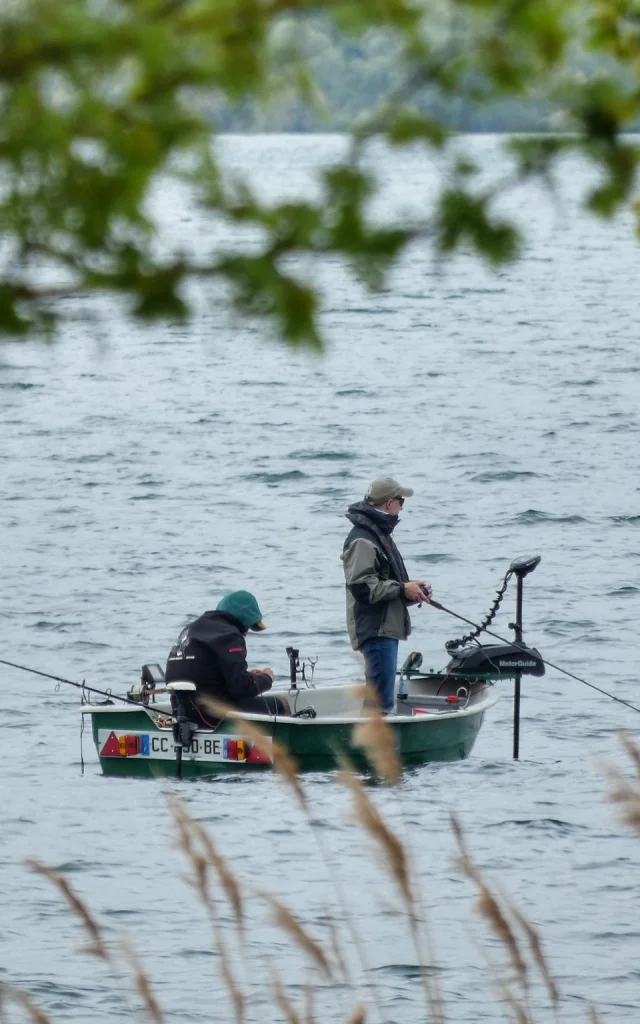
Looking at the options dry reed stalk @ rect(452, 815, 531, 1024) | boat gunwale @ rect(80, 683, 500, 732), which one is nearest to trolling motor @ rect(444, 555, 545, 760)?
boat gunwale @ rect(80, 683, 500, 732)

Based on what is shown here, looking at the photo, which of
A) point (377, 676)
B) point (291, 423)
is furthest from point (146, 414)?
point (377, 676)

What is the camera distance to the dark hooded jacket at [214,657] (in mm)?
11516

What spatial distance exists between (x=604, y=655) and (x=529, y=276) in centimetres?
5757

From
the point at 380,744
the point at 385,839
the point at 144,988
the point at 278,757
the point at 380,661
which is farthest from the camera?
the point at 380,661

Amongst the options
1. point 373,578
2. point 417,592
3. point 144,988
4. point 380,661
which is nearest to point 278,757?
point 144,988

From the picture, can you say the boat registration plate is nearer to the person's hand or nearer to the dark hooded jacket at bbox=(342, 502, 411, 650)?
the dark hooded jacket at bbox=(342, 502, 411, 650)

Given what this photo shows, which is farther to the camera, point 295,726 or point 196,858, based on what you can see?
point 295,726

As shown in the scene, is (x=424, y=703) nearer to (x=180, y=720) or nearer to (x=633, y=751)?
(x=180, y=720)

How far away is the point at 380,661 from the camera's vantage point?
40.4 feet

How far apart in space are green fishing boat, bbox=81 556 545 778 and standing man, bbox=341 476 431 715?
29 cm

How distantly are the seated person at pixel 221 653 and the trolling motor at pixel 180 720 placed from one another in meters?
0.09

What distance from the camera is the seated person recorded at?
454 inches

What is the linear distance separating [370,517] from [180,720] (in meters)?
1.89

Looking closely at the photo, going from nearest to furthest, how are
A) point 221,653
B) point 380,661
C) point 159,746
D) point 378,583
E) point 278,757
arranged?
point 278,757 → point 221,653 → point 378,583 → point 380,661 → point 159,746
